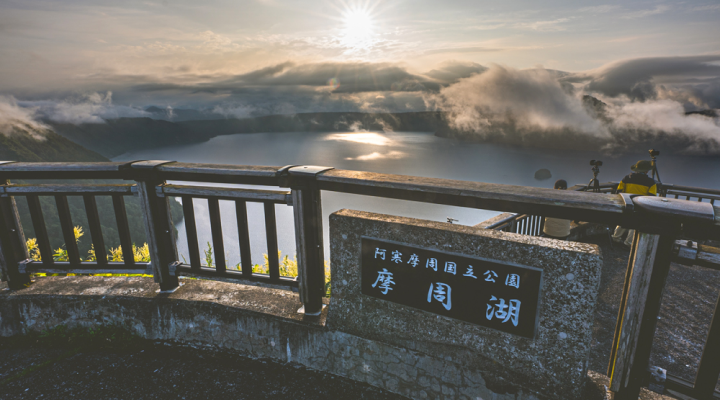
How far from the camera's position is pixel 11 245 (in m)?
3.45

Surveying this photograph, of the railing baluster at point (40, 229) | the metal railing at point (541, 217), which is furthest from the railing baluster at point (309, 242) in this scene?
the metal railing at point (541, 217)

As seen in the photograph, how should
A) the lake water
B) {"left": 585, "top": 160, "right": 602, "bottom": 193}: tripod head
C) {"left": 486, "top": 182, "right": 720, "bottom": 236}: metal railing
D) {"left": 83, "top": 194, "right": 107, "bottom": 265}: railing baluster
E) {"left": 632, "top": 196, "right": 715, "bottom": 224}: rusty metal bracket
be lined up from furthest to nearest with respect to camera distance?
the lake water < {"left": 585, "top": 160, "right": 602, "bottom": 193}: tripod head < {"left": 486, "top": 182, "right": 720, "bottom": 236}: metal railing < {"left": 83, "top": 194, "right": 107, "bottom": 265}: railing baluster < {"left": 632, "top": 196, "right": 715, "bottom": 224}: rusty metal bracket

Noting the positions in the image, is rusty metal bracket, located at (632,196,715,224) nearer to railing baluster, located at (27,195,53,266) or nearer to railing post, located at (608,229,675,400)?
railing post, located at (608,229,675,400)

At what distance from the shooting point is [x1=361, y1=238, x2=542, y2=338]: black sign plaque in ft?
7.01

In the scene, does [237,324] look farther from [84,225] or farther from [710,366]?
[84,225]

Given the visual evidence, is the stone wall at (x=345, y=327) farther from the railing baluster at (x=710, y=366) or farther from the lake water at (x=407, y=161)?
the lake water at (x=407, y=161)

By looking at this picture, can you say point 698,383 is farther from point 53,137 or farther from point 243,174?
point 53,137

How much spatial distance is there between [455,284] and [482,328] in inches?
12.7

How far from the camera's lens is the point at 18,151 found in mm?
127312

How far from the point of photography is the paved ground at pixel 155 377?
2.68 metres

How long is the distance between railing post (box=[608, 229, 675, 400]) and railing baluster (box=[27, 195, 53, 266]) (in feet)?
15.8

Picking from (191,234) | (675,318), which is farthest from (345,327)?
(675,318)

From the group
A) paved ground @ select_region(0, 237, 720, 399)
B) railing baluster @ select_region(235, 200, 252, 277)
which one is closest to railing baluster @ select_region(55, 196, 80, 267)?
paved ground @ select_region(0, 237, 720, 399)

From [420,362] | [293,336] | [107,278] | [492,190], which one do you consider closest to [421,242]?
[492,190]
